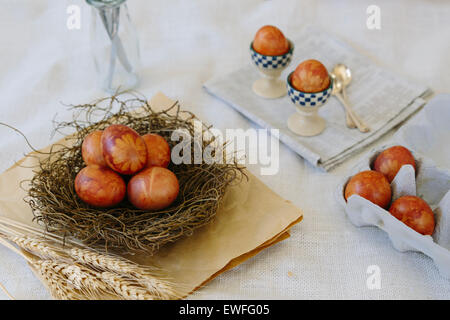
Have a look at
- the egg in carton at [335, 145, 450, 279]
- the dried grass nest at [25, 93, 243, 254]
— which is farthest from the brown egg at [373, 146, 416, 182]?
the dried grass nest at [25, 93, 243, 254]

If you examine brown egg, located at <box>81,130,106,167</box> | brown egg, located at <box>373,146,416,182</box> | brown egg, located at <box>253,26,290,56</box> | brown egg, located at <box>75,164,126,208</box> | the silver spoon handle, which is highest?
brown egg, located at <box>253,26,290,56</box>

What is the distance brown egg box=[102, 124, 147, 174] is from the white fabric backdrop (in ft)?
0.74

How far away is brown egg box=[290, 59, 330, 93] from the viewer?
1.00 metres

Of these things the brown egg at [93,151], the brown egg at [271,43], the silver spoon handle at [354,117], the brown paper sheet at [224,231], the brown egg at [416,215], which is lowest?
the brown paper sheet at [224,231]

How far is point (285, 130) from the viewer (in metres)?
1.09

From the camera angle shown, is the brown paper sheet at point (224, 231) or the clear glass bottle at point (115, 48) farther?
the clear glass bottle at point (115, 48)

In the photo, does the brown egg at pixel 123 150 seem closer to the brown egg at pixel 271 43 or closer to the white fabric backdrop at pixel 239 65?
the white fabric backdrop at pixel 239 65

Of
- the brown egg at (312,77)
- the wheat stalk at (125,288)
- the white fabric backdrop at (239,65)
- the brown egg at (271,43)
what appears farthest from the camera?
the brown egg at (271,43)

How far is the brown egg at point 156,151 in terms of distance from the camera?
0.84 m

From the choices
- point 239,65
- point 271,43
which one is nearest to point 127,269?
point 271,43

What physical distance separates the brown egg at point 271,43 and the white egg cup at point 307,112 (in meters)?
0.09

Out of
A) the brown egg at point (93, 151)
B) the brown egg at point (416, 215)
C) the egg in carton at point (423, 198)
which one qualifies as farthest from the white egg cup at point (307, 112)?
the brown egg at point (93, 151)

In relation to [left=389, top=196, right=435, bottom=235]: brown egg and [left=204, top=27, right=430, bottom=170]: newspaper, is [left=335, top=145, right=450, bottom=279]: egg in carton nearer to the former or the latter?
[left=389, top=196, right=435, bottom=235]: brown egg

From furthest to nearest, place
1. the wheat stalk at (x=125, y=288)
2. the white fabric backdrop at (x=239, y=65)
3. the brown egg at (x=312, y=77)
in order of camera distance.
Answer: the brown egg at (x=312, y=77) < the white fabric backdrop at (x=239, y=65) < the wheat stalk at (x=125, y=288)
